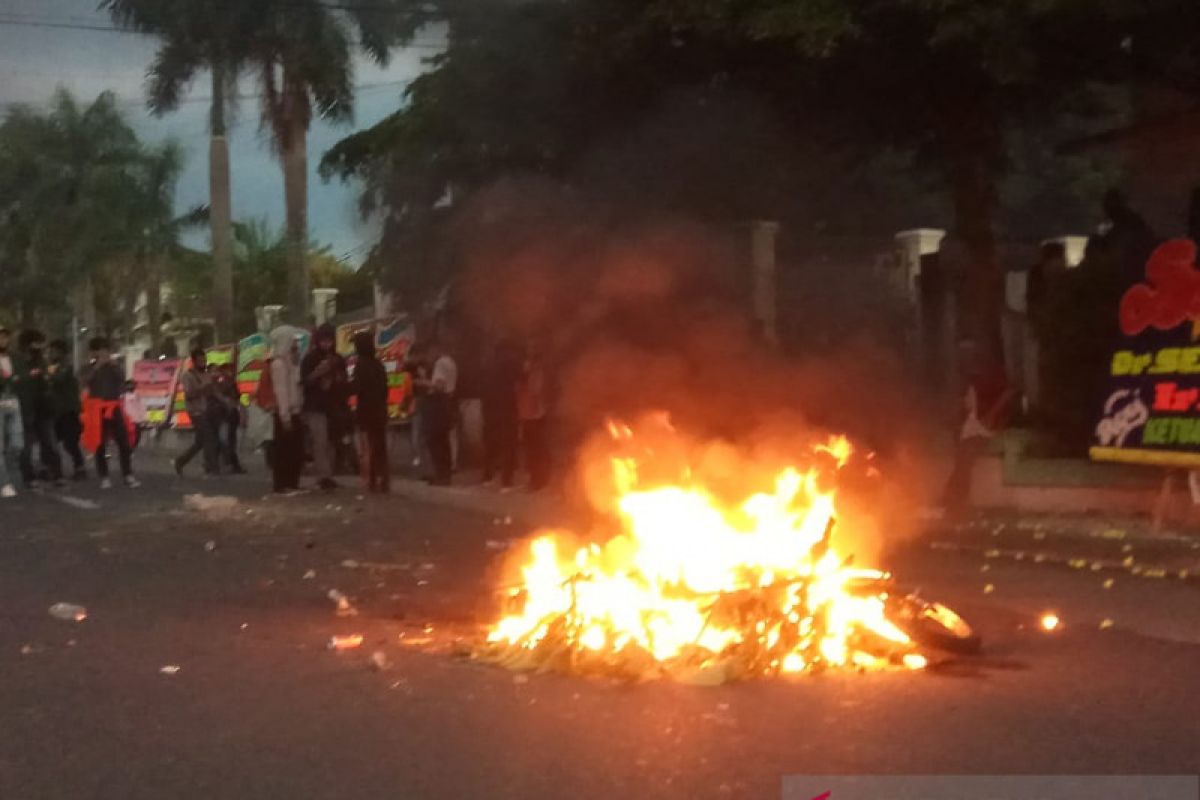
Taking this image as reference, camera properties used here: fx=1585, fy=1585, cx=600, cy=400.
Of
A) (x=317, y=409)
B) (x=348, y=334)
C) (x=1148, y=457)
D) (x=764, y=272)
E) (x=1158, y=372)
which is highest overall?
(x=764, y=272)

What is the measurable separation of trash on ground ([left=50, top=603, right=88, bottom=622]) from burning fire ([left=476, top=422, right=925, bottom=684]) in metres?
2.42

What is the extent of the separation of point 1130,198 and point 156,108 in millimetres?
20020

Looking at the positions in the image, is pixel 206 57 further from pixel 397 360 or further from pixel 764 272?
pixel 764 272

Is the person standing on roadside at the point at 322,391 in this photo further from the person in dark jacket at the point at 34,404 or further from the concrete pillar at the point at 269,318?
the concrete pillar at the point at 269,318

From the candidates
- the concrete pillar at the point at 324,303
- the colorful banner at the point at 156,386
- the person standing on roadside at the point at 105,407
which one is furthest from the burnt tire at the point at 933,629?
the concrete pillar at the point at 324,303

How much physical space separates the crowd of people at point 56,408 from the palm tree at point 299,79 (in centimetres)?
1094

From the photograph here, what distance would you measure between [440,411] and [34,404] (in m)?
4.34

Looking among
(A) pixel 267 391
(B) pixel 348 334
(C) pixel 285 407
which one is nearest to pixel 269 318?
(B) pixel 348 334

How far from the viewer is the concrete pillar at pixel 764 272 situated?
60.2 feet

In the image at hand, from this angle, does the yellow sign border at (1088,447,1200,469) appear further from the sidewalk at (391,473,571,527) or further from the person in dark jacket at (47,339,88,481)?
the person in dark jacket at (47,339,88,481)

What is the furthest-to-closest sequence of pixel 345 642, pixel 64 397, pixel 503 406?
pixel 64 397
pixel 503 406
pixel 345 642

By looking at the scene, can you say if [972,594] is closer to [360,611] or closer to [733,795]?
[360,611]

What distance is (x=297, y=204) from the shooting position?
32031 mm

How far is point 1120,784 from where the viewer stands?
17.2ft
